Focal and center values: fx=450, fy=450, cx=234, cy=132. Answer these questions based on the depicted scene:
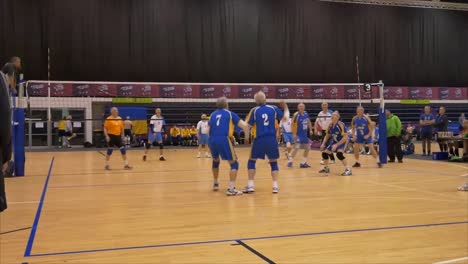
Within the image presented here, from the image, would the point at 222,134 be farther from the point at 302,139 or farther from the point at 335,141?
the point at 302,139

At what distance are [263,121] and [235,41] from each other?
20.6 metres

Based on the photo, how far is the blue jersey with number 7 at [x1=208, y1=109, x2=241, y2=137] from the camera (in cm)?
825

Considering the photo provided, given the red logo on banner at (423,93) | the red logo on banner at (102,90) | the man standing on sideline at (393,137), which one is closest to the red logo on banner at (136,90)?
the red logo on banner at (102,90)

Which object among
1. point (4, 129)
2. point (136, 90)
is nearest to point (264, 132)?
point (4, 129)

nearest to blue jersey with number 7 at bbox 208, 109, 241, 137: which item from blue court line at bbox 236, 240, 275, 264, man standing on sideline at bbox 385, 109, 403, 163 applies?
blue court line at bbox 236, 240, 275, 264

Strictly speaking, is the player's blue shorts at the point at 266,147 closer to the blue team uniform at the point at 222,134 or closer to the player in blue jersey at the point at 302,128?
the blue team uniform at the point at 222,134

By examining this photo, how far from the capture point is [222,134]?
8227mm

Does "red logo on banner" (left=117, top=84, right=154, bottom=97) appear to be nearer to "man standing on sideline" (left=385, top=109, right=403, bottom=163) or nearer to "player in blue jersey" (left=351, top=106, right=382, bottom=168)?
"man standing on sideline" (left=385, top=109, right=403, bottom=163)

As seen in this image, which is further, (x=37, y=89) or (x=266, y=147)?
(x=37, y=89)

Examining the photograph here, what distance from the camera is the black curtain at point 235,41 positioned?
24547 millimetres

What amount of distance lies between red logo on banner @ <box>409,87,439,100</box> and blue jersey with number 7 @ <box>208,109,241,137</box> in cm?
2472

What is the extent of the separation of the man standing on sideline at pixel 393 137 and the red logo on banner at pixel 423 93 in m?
16.5

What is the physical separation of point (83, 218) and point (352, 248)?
3578 millimetres

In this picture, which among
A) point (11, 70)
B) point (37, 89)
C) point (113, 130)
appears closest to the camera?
point (11, 70)
